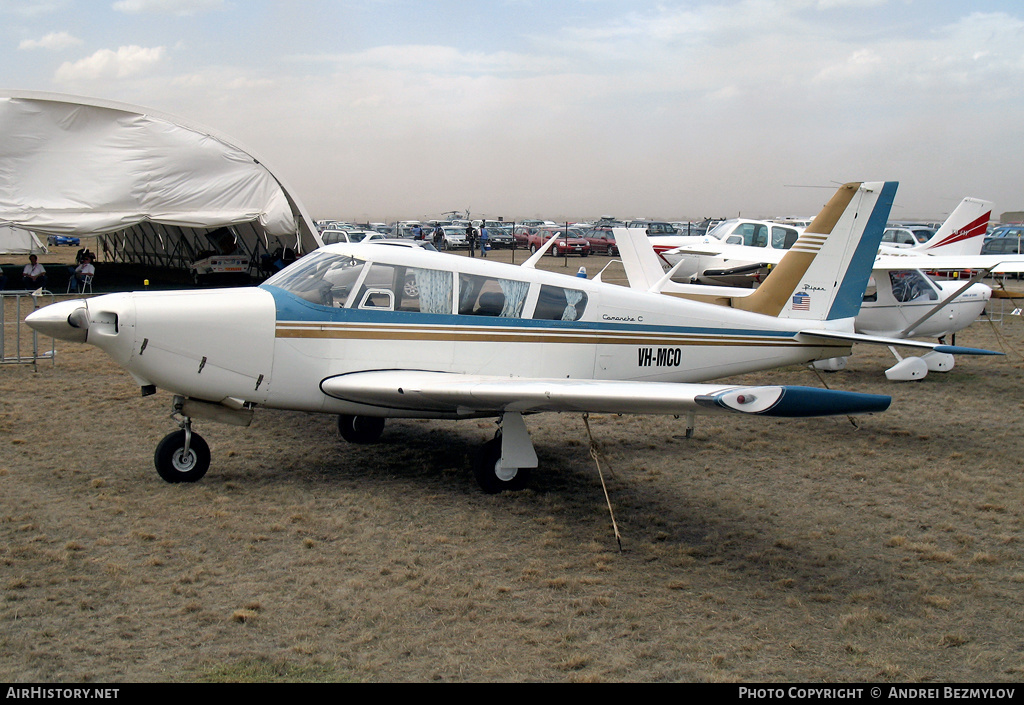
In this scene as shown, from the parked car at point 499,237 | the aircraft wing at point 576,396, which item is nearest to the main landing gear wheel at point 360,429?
the aircraft wing at point 576,396

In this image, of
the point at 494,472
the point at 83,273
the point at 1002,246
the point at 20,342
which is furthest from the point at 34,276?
the point at 1002,246

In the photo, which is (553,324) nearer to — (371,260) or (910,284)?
(371,260)

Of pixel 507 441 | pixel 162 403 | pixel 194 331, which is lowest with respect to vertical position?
pixel 162 403

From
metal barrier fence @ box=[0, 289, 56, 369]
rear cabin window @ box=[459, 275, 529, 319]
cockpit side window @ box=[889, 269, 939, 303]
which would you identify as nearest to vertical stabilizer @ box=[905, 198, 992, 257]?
cockpit side window @ box=[889, 269, 939, 303]

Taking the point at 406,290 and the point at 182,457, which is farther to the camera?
the point at 406,290

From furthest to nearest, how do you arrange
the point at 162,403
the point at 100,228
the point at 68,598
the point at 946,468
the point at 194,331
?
the point at 100,228, the point at 162,403, the point at 946,468, the point at 194,331, the point at 68,598

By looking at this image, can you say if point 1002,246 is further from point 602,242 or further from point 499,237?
point 499,237

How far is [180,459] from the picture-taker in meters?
6.92

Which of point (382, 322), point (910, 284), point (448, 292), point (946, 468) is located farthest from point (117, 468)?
point (910, 284)

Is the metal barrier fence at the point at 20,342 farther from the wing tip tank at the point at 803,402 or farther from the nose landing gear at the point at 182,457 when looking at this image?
the wing tip tank at the point at 803,402

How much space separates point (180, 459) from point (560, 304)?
3.60 meters

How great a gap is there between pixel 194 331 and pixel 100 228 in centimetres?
1596

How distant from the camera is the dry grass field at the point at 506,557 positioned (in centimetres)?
416

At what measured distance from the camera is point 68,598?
4.69 m
